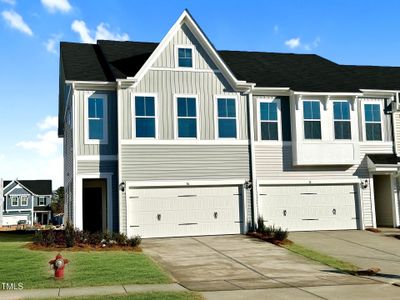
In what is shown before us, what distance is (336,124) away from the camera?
917 inches

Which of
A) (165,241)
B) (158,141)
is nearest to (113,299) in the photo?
(165,241)

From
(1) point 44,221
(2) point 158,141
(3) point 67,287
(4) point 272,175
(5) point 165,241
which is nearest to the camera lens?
(3) point 67,287

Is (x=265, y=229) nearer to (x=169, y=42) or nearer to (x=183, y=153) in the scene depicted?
(x=183, y=153)

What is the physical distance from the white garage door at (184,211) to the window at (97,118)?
2.62 meters

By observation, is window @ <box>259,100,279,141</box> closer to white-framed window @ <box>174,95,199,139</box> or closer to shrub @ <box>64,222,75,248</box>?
white-framed window @ <box>174,95,199,139</box>

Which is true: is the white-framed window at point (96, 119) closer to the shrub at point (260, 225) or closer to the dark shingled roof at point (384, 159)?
the shrub at point (260, 225)

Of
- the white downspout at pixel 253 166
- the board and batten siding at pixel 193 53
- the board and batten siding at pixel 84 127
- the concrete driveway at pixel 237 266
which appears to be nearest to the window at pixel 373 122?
the white downspout at pixel 253 166

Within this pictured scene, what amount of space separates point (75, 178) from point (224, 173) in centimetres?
627

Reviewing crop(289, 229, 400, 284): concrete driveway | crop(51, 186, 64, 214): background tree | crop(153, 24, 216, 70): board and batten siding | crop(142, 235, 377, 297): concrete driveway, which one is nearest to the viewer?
crop(142, 235, 377, 297): concrete driveway

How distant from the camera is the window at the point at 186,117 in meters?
21.5

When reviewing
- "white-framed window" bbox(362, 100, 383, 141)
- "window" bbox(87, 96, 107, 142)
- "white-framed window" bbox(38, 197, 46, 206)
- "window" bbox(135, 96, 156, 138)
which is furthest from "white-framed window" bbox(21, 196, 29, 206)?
"white-framed window" bbox(362, 100, 383, 141)

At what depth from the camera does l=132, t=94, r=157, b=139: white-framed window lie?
20938mm

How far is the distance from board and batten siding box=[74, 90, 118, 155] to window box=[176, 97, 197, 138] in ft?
8.93

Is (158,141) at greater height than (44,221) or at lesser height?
greater
